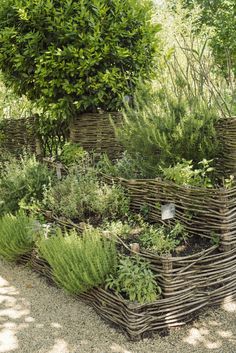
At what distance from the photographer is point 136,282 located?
345 cm

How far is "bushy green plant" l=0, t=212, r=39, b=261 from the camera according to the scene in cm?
470

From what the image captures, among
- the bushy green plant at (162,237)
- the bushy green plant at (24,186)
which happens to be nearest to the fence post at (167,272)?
the bushy green plant at (162,237)

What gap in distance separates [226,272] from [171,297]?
61 cm

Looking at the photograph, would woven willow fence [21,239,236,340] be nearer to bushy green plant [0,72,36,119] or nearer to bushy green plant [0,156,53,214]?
bushy green plant [0,156,53,214]

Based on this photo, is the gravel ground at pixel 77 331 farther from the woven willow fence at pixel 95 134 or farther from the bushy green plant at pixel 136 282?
the woven willow fence at pixel 95 134

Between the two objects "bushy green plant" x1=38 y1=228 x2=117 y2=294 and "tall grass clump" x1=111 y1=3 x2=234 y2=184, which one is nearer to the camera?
"bushy green plant" x1=38 y1=228 x2=117 y2=294

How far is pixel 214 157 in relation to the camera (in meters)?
4.35

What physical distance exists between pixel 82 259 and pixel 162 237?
0.70 metres

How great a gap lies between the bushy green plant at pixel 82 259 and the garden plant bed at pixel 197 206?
621 millimetres

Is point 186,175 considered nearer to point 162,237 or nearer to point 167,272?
point 162,237

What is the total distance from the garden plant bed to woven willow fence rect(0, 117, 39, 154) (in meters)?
3.25

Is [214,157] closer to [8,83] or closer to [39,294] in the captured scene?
[39,294]

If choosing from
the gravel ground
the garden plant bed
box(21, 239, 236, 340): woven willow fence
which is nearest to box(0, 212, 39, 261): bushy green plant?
the gravel ground

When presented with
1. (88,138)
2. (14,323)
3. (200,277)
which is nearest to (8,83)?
(88,138)
